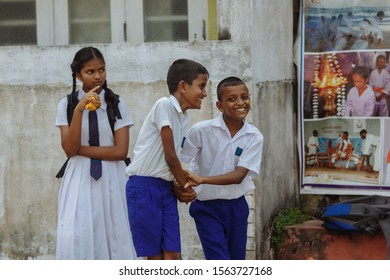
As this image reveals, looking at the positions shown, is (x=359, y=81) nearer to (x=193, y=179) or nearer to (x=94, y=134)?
(x=193, y=179)

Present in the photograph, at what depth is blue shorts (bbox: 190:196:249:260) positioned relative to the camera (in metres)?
6.34

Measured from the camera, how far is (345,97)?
864 cm

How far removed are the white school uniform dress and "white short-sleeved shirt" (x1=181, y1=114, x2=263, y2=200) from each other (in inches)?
17.2

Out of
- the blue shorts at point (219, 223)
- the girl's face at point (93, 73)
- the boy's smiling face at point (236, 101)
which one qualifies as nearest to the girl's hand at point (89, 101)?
the girl's face at point (93, 73)

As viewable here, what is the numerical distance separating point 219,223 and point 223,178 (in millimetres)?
344

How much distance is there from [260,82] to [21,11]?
90.1 inches

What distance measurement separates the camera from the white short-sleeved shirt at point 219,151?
6344 mm

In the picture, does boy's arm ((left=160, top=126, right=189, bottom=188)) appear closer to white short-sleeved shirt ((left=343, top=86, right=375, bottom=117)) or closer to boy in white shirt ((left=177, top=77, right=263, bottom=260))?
boy in white shirt ((left=177, top=77, right=263, bottom=260))

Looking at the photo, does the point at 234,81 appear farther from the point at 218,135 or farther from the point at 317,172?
the point at 317,172

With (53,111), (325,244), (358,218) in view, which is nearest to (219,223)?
(358,218)

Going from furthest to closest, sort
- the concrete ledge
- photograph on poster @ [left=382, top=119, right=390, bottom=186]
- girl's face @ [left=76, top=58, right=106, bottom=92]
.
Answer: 1. photograph on poster @ [left=382, top=119, right=390, bottom=186]
2. the concrete ledge
3. girl's face @ [left=76, top=58, right=106, bottom=92]

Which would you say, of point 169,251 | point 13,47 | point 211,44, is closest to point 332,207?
point 211,44

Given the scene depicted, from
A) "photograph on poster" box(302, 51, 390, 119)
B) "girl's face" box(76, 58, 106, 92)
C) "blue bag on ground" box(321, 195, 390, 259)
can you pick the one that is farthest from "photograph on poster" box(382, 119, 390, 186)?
"girl's face" box(76, 58, 106, 92)

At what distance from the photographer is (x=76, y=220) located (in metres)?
6.15
